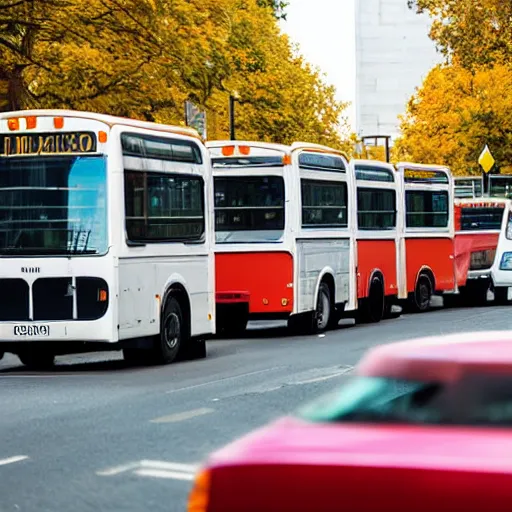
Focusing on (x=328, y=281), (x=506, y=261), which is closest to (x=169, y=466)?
(x=328, y=281)

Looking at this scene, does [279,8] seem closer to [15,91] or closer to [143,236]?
[15,91]

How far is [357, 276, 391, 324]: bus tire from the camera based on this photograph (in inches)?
1225

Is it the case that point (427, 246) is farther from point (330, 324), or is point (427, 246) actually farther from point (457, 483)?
point (457, 483)

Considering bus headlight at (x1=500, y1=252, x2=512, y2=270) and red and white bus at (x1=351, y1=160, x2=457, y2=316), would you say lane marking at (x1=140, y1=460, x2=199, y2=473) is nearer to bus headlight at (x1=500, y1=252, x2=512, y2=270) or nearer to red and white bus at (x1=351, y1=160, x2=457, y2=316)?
red and white bus at (x1=351, y1=160, x2=457, y2=316)

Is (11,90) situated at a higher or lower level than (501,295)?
higher

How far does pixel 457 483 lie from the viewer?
13.6 ft

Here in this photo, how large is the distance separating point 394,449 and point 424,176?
3187cm

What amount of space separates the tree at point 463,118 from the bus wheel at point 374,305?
134 ft

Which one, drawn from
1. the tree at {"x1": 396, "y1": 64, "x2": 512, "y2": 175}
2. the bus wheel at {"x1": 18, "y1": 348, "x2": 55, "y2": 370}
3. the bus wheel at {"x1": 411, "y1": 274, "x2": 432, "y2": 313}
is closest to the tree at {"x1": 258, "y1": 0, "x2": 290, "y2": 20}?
the tree at {"x1": 396, "y1": 64, "x2": 512, "y2": 175}

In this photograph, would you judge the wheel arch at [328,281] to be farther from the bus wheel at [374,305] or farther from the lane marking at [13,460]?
the lane marking at [13,460]

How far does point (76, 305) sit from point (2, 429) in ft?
19.0

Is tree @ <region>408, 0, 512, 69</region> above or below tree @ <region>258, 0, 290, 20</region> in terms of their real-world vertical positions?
below

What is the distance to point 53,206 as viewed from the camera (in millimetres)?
18734

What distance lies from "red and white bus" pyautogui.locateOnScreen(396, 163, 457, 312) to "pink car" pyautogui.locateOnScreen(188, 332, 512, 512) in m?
29.5
